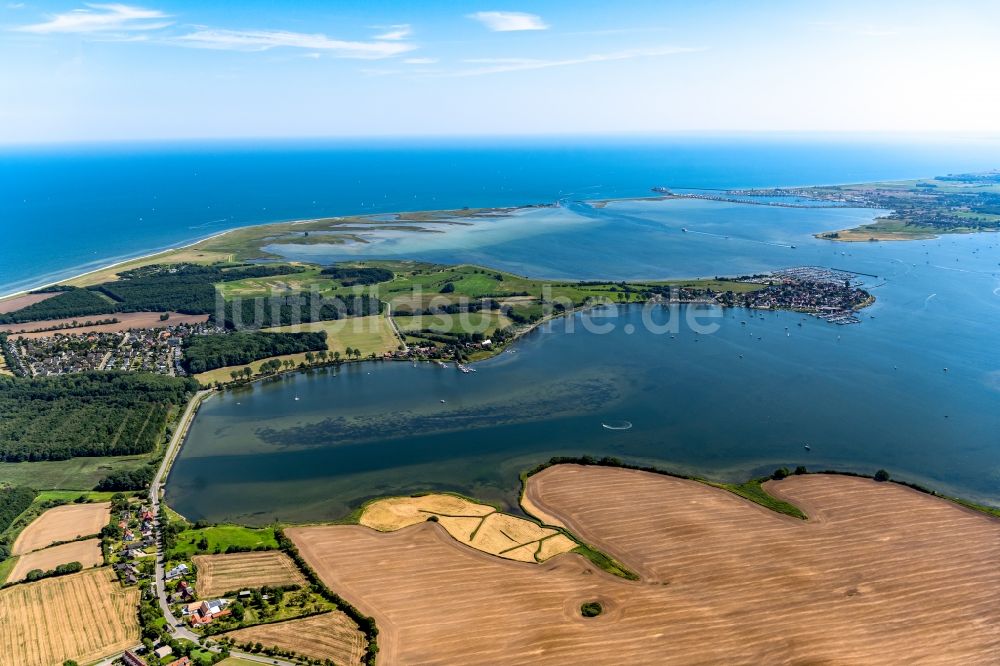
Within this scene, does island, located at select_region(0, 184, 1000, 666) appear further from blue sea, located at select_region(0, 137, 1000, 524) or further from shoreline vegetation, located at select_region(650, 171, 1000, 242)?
shoreline vegetation, located at select_region(650, 171, 1000, 242)

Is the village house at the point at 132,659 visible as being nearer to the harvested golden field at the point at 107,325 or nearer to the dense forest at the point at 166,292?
the harvested golden field at the point at 107,325

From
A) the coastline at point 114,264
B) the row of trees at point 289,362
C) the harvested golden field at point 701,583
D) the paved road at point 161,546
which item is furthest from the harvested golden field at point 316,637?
the coastline at point 114,264

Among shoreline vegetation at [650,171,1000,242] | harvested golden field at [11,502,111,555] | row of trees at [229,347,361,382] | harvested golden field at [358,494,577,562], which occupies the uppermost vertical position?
shoreline vegetation at [650,171,1000,242]

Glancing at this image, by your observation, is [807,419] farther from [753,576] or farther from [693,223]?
[693,223]

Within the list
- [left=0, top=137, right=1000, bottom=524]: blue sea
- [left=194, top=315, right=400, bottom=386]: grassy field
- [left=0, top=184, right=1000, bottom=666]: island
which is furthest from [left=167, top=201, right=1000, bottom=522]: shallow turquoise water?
[left=194, top=315, right=400, bottom=386]: grassy field

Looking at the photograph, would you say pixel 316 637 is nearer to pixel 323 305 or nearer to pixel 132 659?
pixel 132 659

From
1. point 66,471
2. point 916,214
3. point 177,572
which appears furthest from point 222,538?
point 916,214

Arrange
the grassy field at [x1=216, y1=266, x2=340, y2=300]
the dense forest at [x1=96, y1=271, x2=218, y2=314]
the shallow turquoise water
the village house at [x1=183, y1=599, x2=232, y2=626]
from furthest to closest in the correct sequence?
the grassy field at [x1=216, y1=266, x2=340, y2=300] → the dense forest at [x1=96, y1=271, x2=218, y2=314] → the shallow turquoise water → the village house at [x1=183, y1=599, x2=232, y2=626]
